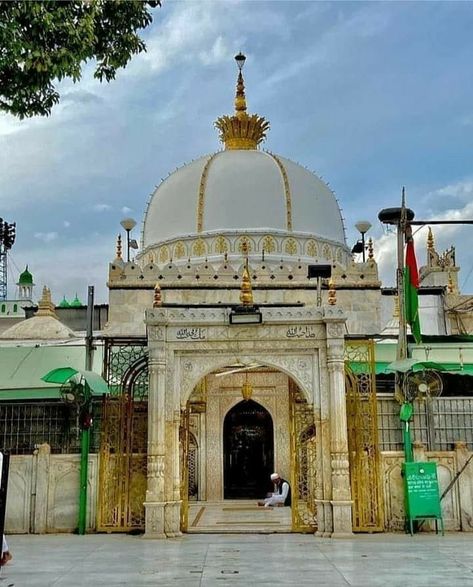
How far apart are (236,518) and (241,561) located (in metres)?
5.77

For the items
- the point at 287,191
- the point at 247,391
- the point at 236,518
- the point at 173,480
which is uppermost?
the point at 287,191

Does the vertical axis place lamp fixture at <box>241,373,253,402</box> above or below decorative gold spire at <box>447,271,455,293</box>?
below

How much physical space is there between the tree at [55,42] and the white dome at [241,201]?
15696 millimetres

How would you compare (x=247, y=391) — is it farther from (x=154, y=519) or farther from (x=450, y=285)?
(x=450, y=285)

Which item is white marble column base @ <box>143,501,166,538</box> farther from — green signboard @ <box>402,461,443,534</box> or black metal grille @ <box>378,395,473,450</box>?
black metal grille @ <box>378,395,473,450</box>

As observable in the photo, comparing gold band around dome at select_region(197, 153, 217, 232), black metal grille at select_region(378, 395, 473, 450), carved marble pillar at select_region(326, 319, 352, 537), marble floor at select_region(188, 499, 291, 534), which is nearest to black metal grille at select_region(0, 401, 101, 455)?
marble floor at select_region(188, 499, 291, 534)

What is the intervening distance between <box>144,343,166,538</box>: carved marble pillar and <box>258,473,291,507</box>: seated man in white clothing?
5774 millimetres

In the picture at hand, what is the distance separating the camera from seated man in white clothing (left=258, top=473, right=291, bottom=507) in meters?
17.9

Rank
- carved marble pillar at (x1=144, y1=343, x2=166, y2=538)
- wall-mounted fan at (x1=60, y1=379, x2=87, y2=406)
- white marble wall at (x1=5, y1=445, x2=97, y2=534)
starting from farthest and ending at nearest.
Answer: wall-mounted fan at (x1=60, y1=379, x2=87, y2=406), white marble wall at (x1=5, y1=445, x2=97, y2=534), carved marble pillar at (x1=144, y1=343, x2=166, y2=538)

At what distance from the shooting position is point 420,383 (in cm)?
1362

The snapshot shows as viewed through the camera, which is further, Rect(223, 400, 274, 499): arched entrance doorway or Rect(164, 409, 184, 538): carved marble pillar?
Rect(223, 400, 274, 499): arched entrance doorway

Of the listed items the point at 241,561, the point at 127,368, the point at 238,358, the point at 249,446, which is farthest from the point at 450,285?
the point at 241,561

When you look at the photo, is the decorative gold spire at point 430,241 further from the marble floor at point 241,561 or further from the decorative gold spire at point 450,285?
the marble floor at point 241,561

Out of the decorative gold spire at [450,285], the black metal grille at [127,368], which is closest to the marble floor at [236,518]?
the black metal grille at [127,368]
